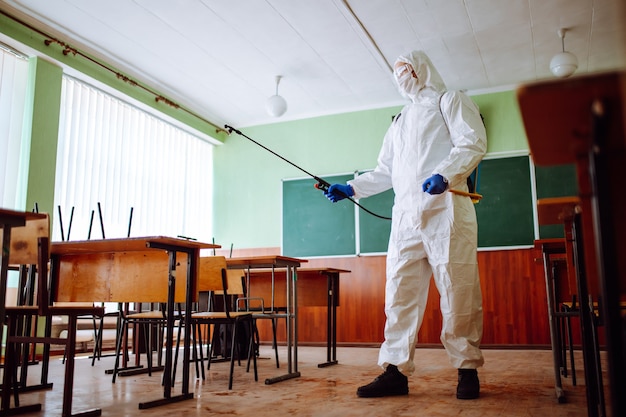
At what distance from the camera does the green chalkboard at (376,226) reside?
6379mm

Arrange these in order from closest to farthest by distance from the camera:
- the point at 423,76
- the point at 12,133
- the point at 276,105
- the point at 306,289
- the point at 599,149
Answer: the point at 599,149 → the point at 423,76 → the point at 306,289 → the point at 12,133 → the point at 276,105

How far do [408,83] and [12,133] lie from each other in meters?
3.72

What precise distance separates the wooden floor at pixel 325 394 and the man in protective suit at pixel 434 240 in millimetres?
197

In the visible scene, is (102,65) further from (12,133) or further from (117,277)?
(117,277)

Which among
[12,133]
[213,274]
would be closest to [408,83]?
[213,274]

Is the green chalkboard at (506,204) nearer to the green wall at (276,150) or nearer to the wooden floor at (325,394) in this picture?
the green wall at (276,150)

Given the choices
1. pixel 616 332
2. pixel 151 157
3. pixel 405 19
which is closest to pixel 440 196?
pixel 616 332

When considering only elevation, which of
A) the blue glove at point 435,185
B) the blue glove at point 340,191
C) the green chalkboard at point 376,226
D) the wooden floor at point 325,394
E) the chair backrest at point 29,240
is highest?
the green chalkboard at point 376,226

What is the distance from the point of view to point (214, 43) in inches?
207

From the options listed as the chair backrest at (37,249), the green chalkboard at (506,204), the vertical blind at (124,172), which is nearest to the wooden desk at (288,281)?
the chair backrest at (37,249)

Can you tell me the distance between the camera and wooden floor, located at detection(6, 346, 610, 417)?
229 cm

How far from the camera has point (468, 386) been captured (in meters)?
2.53

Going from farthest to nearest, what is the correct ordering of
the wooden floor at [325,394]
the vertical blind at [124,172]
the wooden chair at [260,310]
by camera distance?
the vertical blind at [124,172] < the wooden chair at [260,310] < the wooden floor at [325,394]

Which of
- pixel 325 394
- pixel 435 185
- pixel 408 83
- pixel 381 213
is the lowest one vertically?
pixel 325 394
